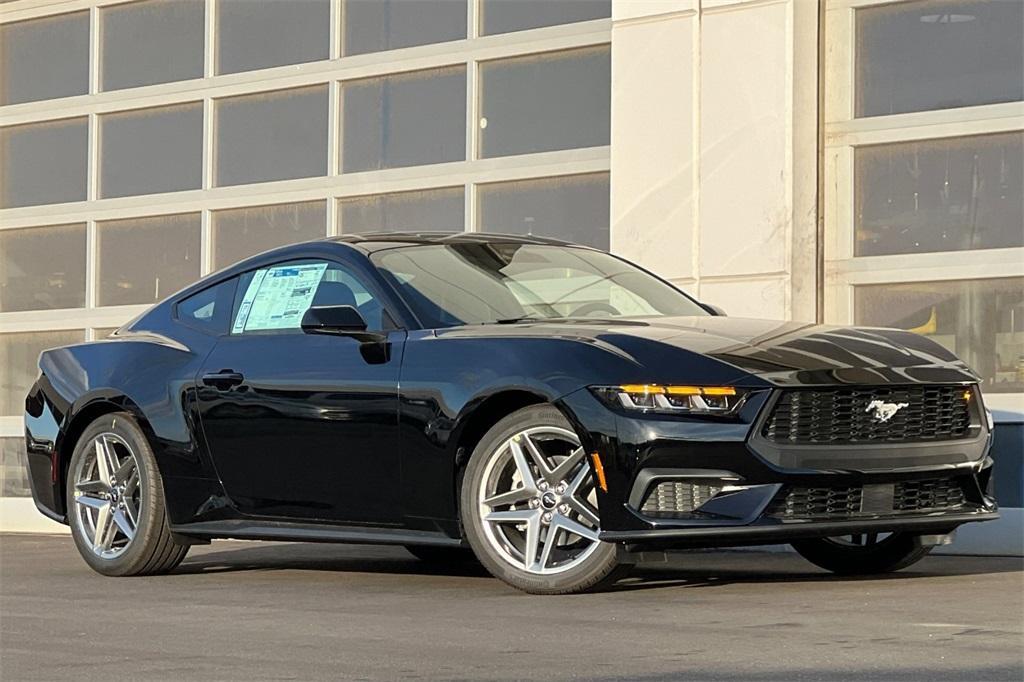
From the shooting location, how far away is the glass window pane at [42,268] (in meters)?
14.3

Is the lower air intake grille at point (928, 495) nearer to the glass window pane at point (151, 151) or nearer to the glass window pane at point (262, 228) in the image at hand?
the glass window pane at point (262, 228)

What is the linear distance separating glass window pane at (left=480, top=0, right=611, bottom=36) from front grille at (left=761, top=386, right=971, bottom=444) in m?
5.25

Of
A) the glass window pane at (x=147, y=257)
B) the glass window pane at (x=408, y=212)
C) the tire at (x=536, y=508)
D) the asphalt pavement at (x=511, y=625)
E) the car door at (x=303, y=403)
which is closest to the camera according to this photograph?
the asphalt pavement at (x=511, y=625)

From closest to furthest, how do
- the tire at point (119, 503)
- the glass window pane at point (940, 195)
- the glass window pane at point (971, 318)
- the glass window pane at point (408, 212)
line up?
the tire at point (119, 503)
the glass window pane at point (971, 318)
the glass window pane at point (940, 195)
the glass window pane at point (408, 212)

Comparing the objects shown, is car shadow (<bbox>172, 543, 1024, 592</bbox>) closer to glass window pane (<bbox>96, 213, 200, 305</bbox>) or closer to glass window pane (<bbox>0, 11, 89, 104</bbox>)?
glass window pane (<bbox>96, 213, 200, 305</bbox>)

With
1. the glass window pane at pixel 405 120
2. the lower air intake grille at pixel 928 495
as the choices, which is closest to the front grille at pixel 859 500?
the lower air intake grille at pixel 928 495

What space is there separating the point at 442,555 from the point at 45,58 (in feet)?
23.9

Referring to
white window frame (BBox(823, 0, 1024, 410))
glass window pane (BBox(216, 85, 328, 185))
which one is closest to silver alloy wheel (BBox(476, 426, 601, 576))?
white window frame (BBox(823, 0, 1024, 410))

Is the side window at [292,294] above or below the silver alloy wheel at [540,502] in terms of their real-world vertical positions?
above

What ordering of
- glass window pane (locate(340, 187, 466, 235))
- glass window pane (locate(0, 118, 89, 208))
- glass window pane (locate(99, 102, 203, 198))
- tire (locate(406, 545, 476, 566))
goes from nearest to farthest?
tire (locate(406, 545, 476, 566)) → glass window pane (locate(340, 187, 466, 235)) → glass window pane (locate(99, 102, 203, 198)) → glass window pane (locate(0, 118, 89, 208))

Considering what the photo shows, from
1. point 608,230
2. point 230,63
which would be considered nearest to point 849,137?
point 608,230

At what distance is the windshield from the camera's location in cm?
767

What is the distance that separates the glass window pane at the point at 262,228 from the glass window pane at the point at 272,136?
0.22 metres

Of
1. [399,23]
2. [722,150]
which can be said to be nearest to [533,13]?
[399,23]
